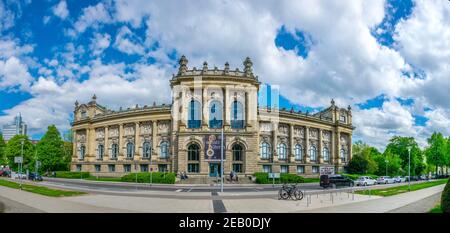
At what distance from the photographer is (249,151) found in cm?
4953

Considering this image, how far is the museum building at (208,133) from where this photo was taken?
1950 inches

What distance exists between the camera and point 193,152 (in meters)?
49.8

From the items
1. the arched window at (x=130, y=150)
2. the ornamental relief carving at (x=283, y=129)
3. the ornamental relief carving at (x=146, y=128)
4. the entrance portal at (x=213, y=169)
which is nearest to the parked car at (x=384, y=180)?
the ornamental relief carving at (x=283, y=129)

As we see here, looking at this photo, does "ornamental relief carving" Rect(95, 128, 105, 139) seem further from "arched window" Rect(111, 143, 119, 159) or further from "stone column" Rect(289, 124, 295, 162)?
"stone column" Rect(289, 124, 295, 162)

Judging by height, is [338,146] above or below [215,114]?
below

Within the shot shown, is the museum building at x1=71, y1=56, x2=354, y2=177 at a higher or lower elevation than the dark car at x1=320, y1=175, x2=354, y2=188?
higher

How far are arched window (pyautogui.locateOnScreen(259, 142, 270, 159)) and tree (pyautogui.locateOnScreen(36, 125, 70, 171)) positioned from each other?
155ft

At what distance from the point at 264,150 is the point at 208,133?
43.6 ft

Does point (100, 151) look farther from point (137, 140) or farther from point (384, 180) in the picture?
point (384, 180)

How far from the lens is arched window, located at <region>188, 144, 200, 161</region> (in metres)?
49.5

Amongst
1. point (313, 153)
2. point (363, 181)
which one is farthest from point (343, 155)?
point (363, 181)

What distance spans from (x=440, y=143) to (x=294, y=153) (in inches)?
1043

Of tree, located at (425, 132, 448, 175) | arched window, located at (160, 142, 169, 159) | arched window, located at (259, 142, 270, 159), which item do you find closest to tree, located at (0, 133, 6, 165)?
arched window, located at (160, 142, 169, 159)
